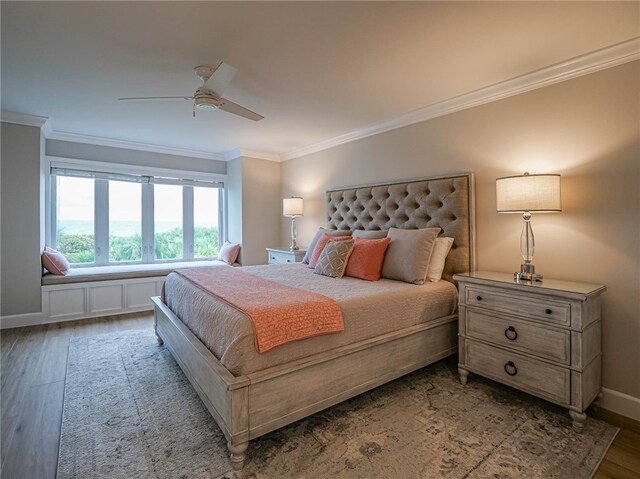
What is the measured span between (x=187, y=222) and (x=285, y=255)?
2.02m

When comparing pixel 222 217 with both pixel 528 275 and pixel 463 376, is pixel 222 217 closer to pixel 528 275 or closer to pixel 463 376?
pixel 463 376

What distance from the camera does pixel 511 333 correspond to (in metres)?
2.24

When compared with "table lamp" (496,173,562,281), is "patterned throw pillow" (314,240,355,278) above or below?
below

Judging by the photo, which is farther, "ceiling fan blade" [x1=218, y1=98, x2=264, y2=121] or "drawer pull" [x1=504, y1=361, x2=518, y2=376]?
"ceiling fan blade" [x1=218, y1=98, x2=264, y2=121]

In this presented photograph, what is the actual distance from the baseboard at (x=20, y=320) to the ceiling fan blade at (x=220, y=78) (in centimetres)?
364

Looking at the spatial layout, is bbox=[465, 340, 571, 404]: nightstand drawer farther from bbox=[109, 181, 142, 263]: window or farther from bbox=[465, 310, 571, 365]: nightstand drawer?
bbox=[109, 181, 142, 263]: window

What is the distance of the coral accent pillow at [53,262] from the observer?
13.0 feet

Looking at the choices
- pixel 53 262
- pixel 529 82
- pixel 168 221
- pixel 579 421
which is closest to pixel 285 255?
pixel 168 221

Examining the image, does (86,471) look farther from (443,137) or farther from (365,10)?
(443,137)

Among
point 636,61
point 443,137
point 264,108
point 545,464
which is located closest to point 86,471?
point 545,464

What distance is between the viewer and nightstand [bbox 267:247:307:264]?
177 inches

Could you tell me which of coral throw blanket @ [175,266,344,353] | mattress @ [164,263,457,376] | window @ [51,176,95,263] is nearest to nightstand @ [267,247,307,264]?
mattress @ [164,263,457,376]

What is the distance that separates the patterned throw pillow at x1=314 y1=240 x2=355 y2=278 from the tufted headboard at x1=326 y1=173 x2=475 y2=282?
0.70 m

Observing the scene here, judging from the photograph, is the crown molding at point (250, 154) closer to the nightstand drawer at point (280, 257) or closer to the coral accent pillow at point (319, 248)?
the nightstand drawer at point (280, 257)
